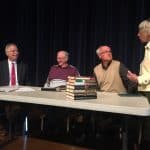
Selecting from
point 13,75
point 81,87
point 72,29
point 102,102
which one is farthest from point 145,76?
point 72,29

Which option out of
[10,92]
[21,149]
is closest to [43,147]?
[21,149]

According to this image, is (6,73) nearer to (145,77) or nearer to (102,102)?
(102,102)

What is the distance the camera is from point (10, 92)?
3.77 meters

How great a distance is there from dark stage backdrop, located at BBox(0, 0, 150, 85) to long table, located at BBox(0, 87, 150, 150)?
2.39m

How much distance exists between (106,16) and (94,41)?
42 cm

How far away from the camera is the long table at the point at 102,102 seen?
2.82 m

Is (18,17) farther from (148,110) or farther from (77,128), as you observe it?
(148,110)

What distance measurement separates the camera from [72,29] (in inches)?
245

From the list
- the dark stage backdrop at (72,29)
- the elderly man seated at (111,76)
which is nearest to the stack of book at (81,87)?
the elderly man seated at (111,76)

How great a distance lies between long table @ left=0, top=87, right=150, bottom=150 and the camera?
2.82 metres


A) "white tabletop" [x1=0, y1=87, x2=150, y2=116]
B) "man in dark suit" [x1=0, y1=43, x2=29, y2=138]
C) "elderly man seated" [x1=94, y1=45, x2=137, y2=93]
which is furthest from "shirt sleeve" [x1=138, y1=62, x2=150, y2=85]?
"man in dark suit" [x1=0, y1=43, x2=29, y2=138]

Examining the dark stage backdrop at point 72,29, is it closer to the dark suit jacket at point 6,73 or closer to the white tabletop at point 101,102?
the dark suit jacket at point 6,73

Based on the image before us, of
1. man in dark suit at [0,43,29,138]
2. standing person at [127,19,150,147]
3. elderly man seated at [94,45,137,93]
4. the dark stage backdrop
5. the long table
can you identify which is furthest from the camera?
the dark stage backdrop

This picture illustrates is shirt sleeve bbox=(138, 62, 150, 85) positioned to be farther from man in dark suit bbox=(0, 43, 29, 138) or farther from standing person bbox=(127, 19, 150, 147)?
man in dark suit bbox=(0, 43, 29, 138)
